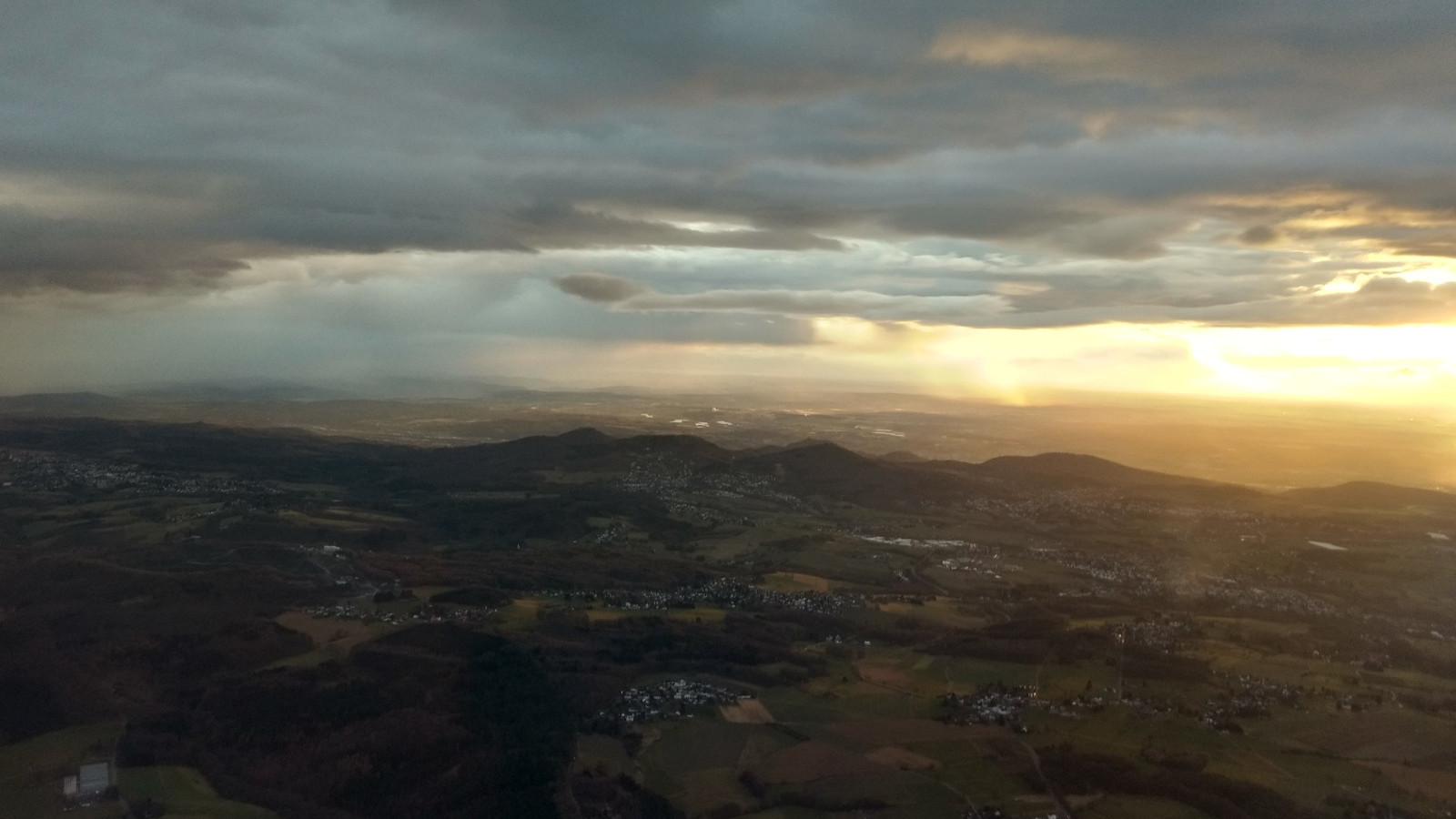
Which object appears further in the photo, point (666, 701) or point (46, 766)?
point (666, 701)

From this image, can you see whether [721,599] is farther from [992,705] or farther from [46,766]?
[46,766]

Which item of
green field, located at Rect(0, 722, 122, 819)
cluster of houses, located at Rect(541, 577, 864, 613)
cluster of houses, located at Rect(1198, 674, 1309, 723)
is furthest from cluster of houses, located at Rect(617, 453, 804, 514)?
green field, located at Rect(0, 722, 122, 819)

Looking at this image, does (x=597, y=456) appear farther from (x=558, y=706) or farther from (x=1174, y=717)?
(x=1174, y=717)

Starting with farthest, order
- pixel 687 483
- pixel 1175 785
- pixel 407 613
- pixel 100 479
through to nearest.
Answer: pixel 687 483 → pixel 100 479 → pixel 407 613 → pixel 1175 785

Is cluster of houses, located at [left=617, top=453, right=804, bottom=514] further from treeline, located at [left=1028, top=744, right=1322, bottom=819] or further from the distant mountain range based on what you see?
treeline, located at [left=1028, top=744, right=1322, bottom=819]

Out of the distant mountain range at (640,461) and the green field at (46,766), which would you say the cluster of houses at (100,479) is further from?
the green field at (46,766)

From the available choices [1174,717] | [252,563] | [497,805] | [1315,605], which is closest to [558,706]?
[497,805]

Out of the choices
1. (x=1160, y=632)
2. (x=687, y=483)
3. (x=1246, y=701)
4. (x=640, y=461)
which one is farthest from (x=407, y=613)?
(x=640, y=461)

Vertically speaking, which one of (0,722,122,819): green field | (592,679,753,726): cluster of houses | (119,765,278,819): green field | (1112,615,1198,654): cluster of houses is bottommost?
(119,765,278,819): green field

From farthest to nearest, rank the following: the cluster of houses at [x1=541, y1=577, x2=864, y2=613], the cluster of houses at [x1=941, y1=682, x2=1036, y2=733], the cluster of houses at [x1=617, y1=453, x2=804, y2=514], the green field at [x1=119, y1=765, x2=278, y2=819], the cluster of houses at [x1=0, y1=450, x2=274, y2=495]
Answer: the cluster of houses at [x1=617, y1=453, x2=804, y2=514] → the cluster of houses at [x1=0, y1=450, x2=274, y2=495] → the cluster of houses at [x1=541, y1=577, x2=864, y2=613] → the cluster of houses at [x1=941, y1=682, x2=1036, y2=733] → the green field at [x1=119, y1=765, x2=278, y2=819]
